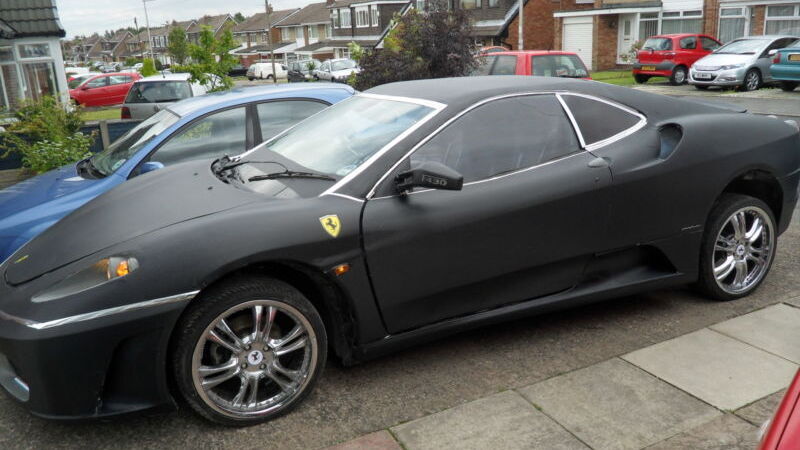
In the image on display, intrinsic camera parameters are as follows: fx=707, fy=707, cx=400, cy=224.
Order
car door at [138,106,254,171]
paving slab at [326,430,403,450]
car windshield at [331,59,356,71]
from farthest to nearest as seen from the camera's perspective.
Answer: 1. car windshield at [331,59,356,71]
2. car door at [138,106,254,171]
3. paving slab at [326,430,403,450]

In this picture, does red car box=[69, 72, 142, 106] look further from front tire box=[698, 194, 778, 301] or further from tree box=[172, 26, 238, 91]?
front tire box=[698, 194, 778, 301]

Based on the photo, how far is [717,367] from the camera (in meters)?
3.73

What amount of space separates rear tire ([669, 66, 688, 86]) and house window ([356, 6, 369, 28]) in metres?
42.9

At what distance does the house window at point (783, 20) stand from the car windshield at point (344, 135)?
31173mm

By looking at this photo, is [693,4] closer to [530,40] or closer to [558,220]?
[530,40]

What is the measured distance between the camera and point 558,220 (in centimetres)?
385

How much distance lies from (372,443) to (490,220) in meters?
1.27

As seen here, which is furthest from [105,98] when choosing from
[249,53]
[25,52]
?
[249,53]

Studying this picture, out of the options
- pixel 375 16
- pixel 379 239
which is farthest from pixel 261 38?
pixel 379 239

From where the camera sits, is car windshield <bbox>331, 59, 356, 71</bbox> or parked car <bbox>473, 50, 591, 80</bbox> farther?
car windshield <bbox>331, 59, 356, 71</bbox>

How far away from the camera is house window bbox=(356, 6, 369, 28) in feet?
208

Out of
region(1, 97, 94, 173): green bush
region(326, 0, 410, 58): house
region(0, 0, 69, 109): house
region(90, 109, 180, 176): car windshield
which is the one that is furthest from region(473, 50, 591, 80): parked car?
region(326, 0, 410, 58): house

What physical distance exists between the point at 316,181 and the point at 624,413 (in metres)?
1.87

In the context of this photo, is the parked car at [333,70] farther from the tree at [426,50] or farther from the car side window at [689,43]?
the tree at [426,50]
